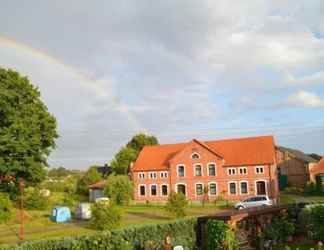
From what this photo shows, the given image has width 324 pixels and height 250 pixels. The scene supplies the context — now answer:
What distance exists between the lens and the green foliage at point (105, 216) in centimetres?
3022

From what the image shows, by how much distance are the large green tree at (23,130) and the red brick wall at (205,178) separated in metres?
16.9

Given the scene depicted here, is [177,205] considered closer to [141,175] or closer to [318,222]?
[318,222]

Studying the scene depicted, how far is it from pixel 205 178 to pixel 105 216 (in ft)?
87.5

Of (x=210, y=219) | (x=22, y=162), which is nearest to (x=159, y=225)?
(x=210, y=219)

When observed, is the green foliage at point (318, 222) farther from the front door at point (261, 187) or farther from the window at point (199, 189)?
the window at point (199, 189)

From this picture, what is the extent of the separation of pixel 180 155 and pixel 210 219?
38.3 m

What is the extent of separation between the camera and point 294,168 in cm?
6412

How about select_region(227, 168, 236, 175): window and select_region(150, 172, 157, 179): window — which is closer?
select_region(227, 168, 236, 175): window

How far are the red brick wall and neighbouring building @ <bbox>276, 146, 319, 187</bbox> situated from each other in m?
12.9

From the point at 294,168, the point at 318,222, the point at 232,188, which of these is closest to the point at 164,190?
the point at 232,188

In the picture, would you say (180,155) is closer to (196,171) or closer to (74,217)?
(196,171)

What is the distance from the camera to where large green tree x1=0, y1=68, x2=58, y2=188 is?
43969mm

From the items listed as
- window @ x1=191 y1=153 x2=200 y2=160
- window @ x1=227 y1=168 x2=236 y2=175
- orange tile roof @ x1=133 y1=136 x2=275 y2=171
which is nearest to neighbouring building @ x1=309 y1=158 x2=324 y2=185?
orange tile roof @ x1=133 y1=136 x2=275 y2=171

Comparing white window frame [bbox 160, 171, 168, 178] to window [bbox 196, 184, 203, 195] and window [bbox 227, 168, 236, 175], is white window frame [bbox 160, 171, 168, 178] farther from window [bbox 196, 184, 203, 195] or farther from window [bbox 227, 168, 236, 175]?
window [bbox 227, 168, 236, 175]
